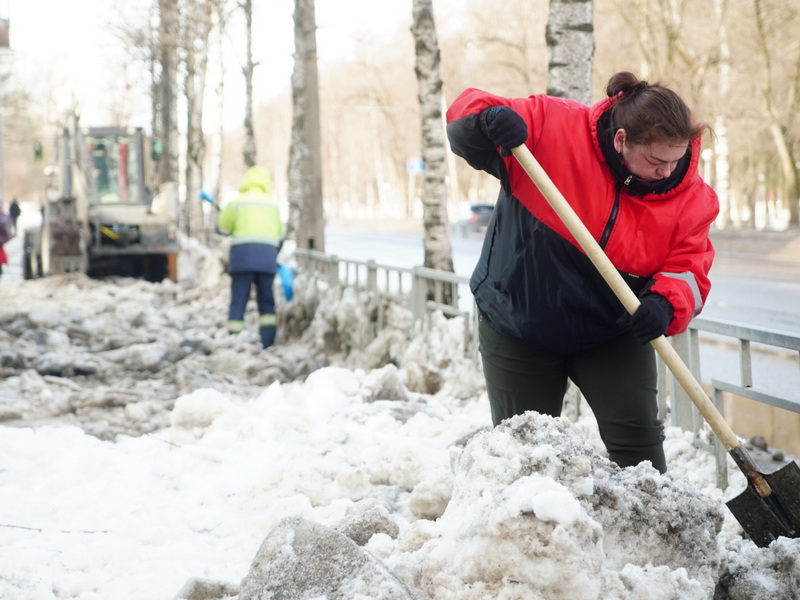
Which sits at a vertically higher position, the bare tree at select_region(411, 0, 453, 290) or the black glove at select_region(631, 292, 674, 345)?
the bare tree at select_region(411, 0, 453, 290)

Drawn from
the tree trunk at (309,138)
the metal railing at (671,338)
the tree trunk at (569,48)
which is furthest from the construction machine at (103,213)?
the tree trunk at (569,48)

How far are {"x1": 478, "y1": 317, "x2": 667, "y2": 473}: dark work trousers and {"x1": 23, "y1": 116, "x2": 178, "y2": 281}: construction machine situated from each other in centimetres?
1478

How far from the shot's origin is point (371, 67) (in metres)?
50.7

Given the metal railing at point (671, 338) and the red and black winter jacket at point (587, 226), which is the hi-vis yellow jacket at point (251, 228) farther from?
the red and black winter jacket at point (587, 226)

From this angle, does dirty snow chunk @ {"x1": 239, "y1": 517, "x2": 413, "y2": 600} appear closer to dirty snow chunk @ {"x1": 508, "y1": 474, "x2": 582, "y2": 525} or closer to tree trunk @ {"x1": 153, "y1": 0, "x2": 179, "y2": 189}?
dirty snow chunk @ {"x1": 508, "y1": 474, "x2": 582, "y2": 525}

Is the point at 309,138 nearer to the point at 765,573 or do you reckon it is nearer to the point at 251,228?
the point at 251,228

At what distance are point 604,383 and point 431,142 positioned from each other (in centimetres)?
727

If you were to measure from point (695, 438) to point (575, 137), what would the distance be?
6.65 ft

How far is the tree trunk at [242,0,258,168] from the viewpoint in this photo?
833 inches

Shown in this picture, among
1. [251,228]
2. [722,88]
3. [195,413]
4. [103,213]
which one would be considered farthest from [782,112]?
[195,413]

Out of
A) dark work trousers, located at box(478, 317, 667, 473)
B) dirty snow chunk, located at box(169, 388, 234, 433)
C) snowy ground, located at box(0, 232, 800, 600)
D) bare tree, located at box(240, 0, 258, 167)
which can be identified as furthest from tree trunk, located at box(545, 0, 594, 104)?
bare tree, located at box(240, 0, 258, 167)

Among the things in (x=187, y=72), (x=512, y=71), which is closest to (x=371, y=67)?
(x=512, y=71)

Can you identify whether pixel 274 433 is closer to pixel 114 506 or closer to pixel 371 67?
pixel 114 506

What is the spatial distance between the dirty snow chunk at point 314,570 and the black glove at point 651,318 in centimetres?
113
